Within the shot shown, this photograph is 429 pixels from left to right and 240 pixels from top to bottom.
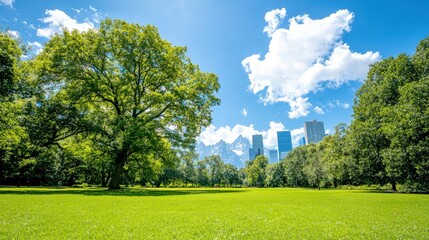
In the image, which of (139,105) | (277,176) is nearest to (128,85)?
(139,105)

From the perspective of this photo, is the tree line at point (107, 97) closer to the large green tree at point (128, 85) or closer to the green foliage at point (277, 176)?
the large green tree at point (128, 85)

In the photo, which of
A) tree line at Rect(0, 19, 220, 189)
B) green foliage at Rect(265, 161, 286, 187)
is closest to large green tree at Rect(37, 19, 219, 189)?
tree line at Rect(0, 19, 220, 189)

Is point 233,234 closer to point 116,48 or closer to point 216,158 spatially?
point 116,48

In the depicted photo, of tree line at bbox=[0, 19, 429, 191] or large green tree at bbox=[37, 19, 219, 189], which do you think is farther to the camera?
large green tree at bbox=[37, 19, 219, 189]

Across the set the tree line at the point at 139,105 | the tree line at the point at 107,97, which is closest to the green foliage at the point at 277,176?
the tree line at the point at 139,105

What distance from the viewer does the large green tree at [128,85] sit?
31.0 m

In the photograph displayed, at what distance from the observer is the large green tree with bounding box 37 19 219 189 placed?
102 ft

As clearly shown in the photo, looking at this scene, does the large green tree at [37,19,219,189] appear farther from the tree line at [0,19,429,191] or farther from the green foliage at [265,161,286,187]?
the green foliage at [265,161,286,187]

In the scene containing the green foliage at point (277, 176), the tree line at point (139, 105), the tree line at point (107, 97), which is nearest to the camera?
the tree line at point (139, 105)

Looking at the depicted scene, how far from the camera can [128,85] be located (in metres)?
34.3

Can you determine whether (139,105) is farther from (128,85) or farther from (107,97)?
(107,97)

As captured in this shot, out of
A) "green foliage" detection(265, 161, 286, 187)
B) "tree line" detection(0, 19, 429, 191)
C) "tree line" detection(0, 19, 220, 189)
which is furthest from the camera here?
"green foliage" detection(265, 161, 286, 187)

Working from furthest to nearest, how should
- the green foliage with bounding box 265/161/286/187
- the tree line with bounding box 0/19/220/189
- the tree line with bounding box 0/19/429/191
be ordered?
the green foliage with bounding box 265/161/286/187
the tree line with bounding box 0/19/220/189
the tree line with bounding box 0/19/429/191

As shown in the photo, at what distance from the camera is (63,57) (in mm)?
30328
